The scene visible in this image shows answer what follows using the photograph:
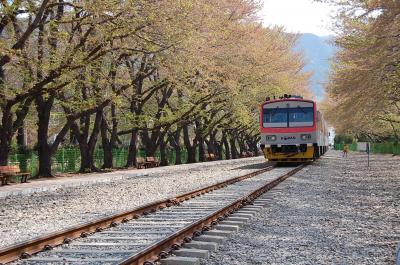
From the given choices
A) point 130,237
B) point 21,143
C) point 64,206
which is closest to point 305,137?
point 64,206

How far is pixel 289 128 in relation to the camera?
28844mm

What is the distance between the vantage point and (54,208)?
12914 mm

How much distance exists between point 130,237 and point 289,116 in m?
22.0

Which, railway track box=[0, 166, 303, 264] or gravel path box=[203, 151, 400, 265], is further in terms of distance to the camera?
gravel path box=[203, 151, 400, 265]

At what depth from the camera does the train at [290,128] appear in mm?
28672

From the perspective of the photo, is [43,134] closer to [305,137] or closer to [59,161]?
[59,161]

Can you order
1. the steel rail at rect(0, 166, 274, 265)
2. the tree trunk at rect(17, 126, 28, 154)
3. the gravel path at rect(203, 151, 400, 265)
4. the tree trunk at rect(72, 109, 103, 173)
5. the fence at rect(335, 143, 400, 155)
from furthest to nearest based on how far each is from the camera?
the fence at rect(335, 143, 400, 155)
the tree trunk at rect(17, 126, 28, 154)
the tree trunk at rect(72, 109, 103, 173)
the gravel path at rect(203, 151, 400, 265)
the steel rail at rect(0, 166, 274, 265)

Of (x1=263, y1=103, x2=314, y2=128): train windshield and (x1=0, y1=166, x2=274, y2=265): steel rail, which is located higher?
(x1=263, y1=103, x2=314, y2=128): train windshield

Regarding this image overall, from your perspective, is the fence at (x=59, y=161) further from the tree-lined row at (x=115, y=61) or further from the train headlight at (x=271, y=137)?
the train headlight at (x=271, y=137)

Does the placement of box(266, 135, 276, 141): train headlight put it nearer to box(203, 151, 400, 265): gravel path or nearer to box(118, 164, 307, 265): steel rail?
box(203, 151, 400, 265): gravel path

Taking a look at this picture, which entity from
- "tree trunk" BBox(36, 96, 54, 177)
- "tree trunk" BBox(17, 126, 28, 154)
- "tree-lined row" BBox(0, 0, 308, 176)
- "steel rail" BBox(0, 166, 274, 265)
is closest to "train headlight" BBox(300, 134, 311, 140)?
"tree-lined row" BBox(0, 0, 308, 176)

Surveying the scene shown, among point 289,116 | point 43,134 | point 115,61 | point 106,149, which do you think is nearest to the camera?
point 43,134

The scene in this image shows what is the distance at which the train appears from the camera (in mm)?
28672

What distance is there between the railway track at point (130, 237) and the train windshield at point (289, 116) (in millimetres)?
16551
